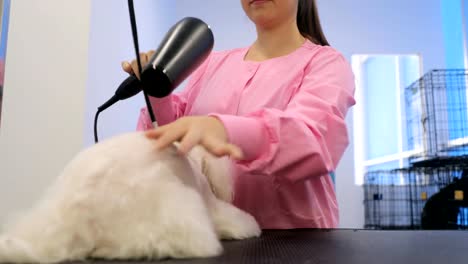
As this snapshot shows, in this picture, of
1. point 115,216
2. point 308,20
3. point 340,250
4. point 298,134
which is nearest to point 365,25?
point 308,20

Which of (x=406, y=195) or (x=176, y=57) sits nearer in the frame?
(x=176, y=57)

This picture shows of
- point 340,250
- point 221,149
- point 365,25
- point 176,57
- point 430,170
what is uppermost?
point 365,25

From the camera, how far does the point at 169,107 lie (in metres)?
0.79

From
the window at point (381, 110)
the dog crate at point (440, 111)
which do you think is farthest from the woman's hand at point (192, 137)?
the window at point (381, 110)

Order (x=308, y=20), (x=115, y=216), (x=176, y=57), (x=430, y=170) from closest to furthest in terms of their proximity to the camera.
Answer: (x=115, y=216) < (x=176, y=57) < (x=308, y=20) < (x=430, y=170)

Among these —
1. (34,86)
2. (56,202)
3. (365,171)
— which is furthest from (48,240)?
(365,171)

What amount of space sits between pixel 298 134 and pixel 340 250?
0.16 meters

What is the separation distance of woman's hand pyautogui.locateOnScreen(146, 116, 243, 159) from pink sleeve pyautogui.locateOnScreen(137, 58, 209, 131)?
287 mm

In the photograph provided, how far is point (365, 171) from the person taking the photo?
131 inches

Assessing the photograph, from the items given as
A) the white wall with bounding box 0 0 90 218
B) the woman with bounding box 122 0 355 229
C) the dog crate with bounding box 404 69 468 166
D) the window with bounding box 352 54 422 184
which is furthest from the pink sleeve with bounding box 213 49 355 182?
the window with bounding box 352 54 422 184

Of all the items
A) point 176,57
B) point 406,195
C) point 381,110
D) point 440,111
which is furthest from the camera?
point 381,110

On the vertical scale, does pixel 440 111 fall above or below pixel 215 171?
above

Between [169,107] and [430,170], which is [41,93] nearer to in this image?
[169,107]

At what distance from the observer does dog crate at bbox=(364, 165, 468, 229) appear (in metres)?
2.52
